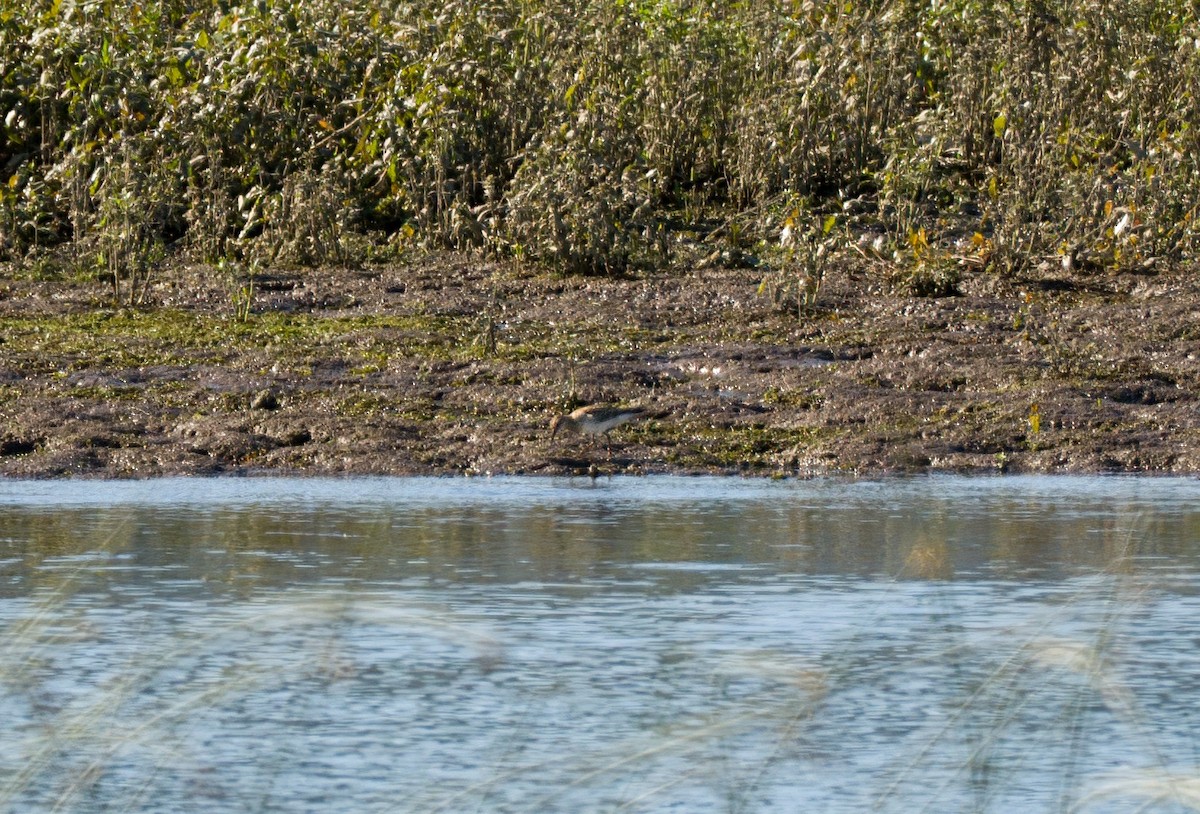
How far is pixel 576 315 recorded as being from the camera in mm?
11039

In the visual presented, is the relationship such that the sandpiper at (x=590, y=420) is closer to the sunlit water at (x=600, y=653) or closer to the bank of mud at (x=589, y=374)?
the bank of mud at (x=589, y=374)

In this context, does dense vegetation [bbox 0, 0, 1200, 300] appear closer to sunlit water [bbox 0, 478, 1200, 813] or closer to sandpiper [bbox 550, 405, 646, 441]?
sandpiper [bbox 550, 405, 646, 441]

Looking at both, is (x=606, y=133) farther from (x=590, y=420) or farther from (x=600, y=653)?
(x=600, y=653)

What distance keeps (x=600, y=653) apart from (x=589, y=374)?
15.7 feet

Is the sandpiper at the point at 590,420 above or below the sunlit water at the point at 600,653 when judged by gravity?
above

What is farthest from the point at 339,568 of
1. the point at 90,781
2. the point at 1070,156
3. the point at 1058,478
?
the point at 1070,156

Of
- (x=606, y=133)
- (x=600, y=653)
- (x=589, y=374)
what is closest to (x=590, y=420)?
(x=589, y=374)

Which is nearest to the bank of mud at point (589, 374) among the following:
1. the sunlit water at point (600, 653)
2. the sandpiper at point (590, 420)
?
the sandpiper at point (590, 420)

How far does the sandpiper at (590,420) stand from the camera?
8.73 metres

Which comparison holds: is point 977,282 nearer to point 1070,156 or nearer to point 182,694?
point 1070,156

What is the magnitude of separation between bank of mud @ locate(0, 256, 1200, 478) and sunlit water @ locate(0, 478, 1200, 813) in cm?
86

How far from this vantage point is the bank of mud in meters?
8.67

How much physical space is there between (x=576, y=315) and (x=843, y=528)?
423cm

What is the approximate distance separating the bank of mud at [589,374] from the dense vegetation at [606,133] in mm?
404
